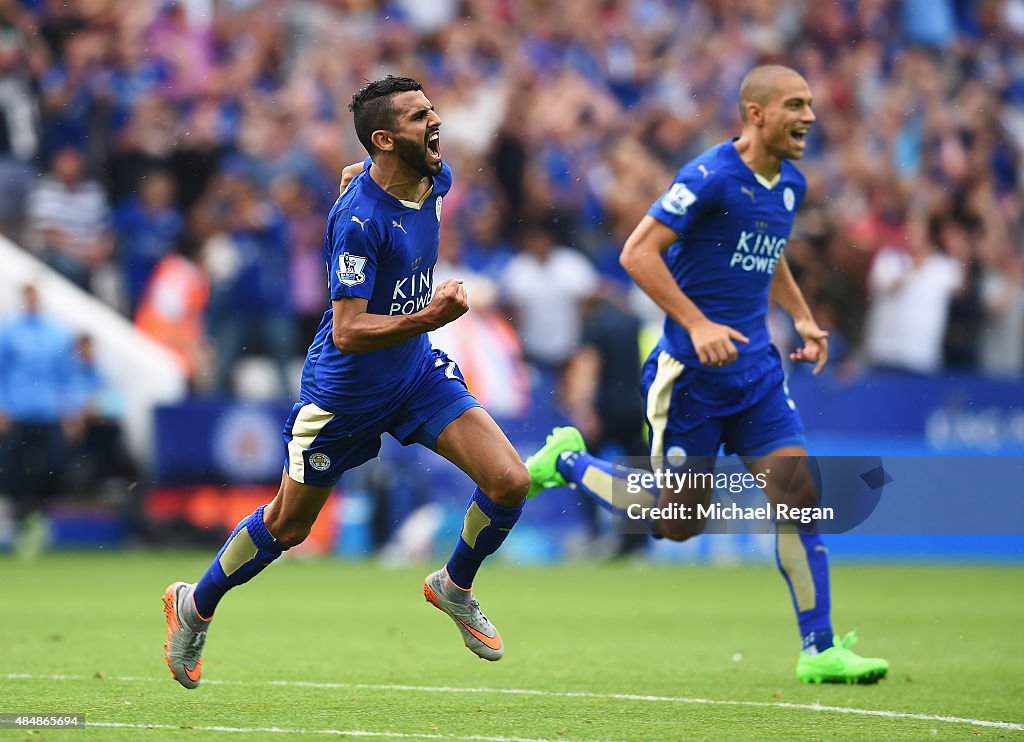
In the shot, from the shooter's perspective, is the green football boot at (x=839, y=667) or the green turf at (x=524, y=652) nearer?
the green turf at (x=524, y=652)

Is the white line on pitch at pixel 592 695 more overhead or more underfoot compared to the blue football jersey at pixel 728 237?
more underfoot

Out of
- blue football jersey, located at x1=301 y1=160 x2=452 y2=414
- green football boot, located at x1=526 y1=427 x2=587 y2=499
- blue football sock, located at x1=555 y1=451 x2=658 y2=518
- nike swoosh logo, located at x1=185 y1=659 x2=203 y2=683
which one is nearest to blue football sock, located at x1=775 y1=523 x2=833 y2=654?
blue football sock, located at x1=555 y1=451 x2=658 y2=518

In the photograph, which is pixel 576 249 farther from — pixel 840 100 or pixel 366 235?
pixel 366 235

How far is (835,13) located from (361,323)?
50.6 feet

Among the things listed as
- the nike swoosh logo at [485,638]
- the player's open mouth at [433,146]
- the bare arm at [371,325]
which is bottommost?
the nike swoosh logo at [485,638]

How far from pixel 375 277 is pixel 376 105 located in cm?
71

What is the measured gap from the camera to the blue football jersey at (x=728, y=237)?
8.17m

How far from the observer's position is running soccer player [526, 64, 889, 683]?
8.05m

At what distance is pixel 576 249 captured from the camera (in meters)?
16.9

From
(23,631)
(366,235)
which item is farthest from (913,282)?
(366,235)

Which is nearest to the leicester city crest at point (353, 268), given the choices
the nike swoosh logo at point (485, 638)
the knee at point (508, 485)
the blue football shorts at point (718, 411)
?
the knee at point (508, 485)

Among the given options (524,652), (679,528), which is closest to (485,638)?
(679,528)

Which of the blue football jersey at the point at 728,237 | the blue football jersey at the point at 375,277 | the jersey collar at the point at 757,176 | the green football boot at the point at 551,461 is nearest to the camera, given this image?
the blue football jersey at the point at 375,277

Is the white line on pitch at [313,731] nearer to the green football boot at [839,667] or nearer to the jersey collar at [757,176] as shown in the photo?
the green football boot at [839,667]
